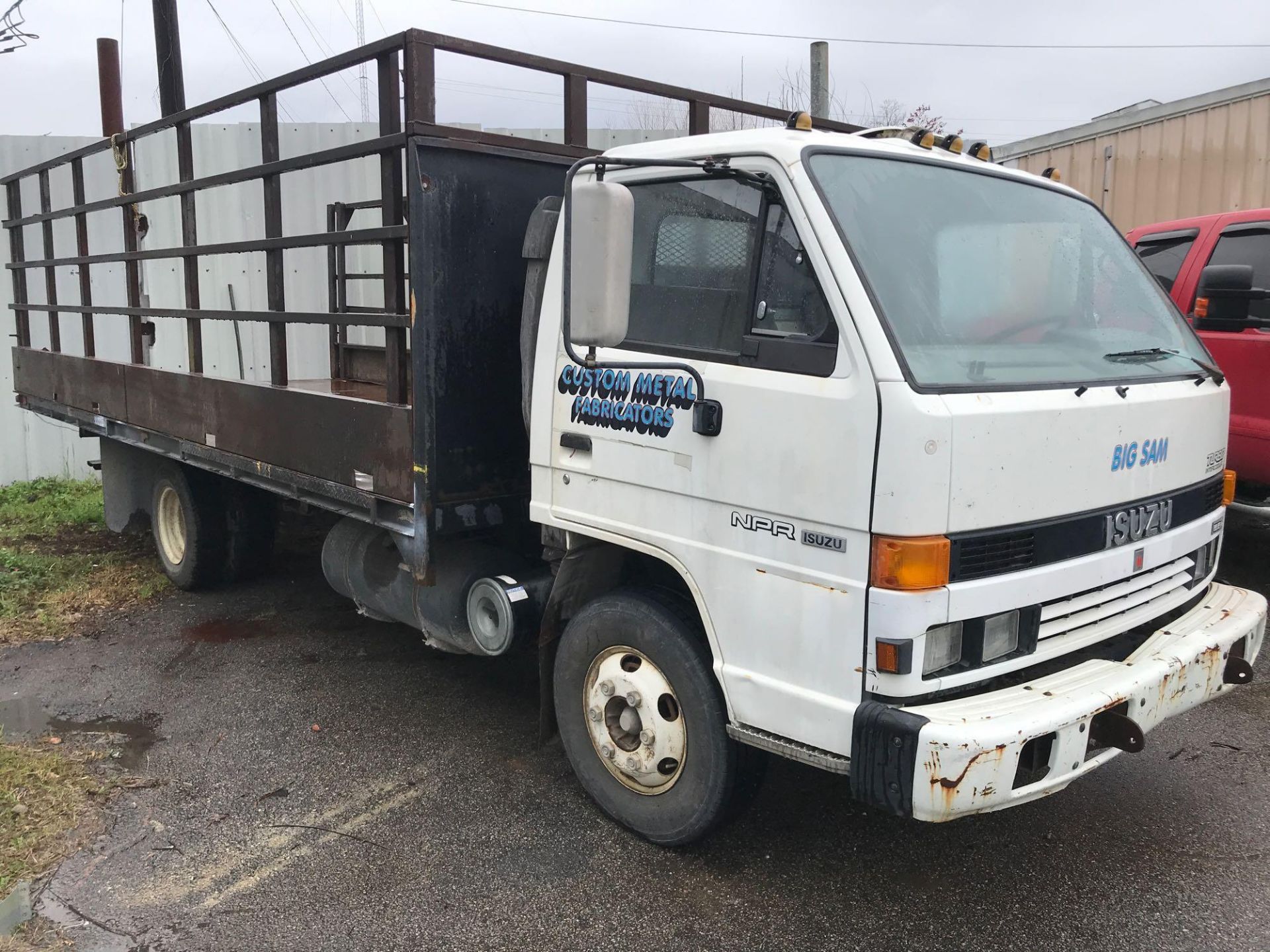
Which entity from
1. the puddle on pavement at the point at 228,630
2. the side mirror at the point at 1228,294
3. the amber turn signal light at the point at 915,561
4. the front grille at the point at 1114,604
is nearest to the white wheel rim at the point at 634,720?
the amber turn signal light at the point at 915,561

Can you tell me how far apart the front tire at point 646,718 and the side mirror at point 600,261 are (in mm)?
937

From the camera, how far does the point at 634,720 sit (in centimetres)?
334

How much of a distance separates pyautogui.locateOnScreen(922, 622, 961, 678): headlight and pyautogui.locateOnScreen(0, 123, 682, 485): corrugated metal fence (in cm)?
703

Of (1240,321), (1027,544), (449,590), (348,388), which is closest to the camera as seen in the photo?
(1027,544)

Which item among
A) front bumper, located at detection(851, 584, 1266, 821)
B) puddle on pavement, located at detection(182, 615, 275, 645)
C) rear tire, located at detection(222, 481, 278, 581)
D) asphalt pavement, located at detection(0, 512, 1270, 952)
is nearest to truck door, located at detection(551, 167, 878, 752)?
front bumper, located at detection(851, 584, 1266, 821)

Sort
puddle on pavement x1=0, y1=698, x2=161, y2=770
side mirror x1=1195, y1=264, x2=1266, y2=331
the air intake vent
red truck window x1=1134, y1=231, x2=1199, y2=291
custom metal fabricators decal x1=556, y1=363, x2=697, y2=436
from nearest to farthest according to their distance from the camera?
the air intake vent < custom metal fabricators decal x1=556, y1=363, x2=697, y2=436 < puddle on pavement x1=0, y1=698, x2=161, y2=770 < side mirror x1=1195, y1=264, x2=1266, y2=331 < red truck window x1=1134, y1=231, x2=1199, y2=291

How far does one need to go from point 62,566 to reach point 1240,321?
734cm

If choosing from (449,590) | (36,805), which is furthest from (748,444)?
(36,805)

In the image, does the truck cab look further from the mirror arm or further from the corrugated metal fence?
the corrugated metal fence

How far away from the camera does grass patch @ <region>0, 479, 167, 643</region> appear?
6.03m

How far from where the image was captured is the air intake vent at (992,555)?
2564 millimetres

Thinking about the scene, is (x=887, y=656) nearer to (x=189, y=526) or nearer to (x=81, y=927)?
(x=81, y=927)

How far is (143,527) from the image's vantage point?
675 cm

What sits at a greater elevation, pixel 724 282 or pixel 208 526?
pixel 724 282
